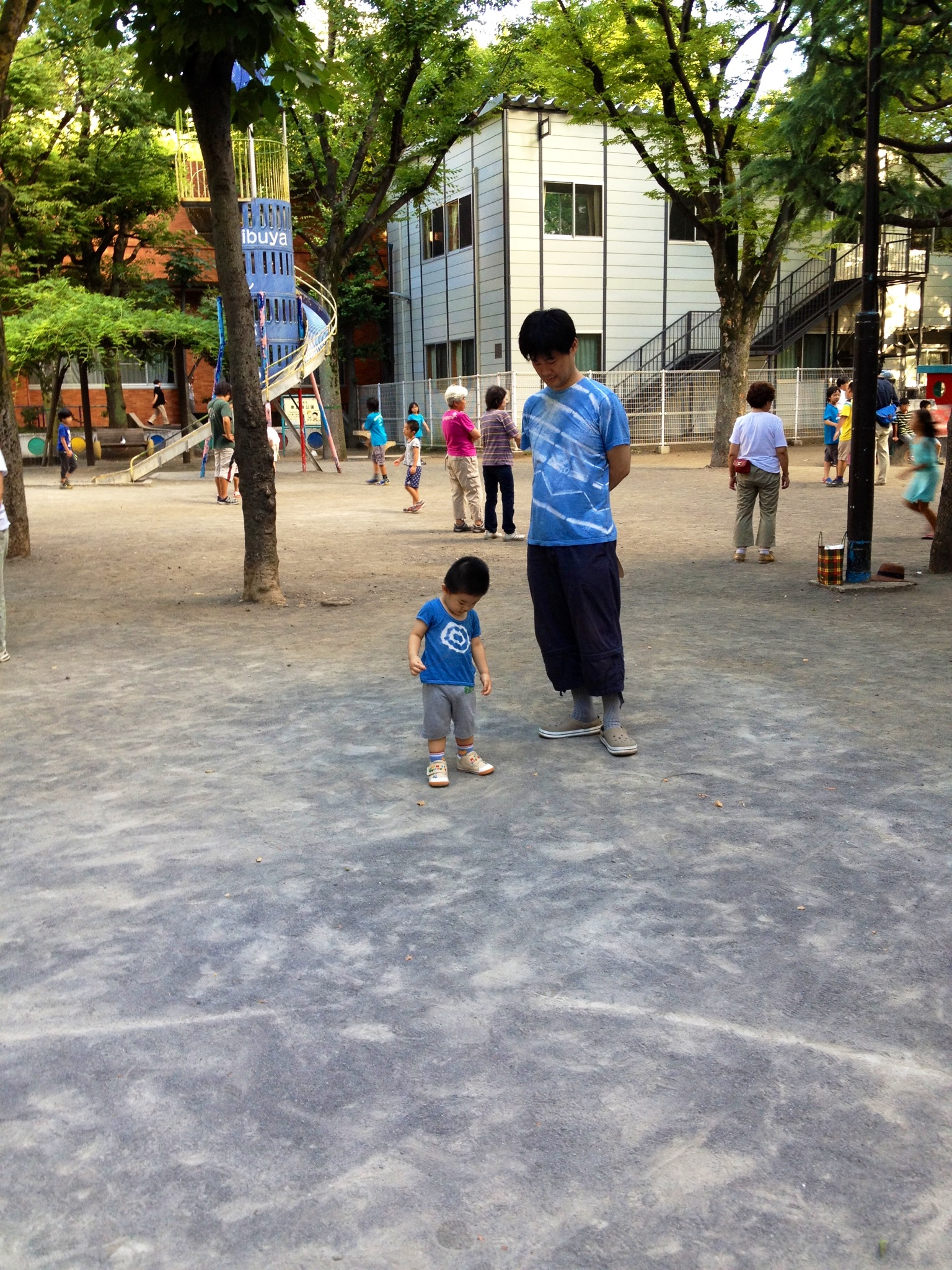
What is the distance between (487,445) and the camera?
13250 mm

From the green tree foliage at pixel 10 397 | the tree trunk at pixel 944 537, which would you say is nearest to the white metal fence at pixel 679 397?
the green tree foliage at pixel 10 397

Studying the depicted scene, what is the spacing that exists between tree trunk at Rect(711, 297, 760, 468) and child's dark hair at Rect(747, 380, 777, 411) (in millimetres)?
13426

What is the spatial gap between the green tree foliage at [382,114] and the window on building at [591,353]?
6124mm

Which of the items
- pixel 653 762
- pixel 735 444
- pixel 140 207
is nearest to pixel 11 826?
pixel 653 762

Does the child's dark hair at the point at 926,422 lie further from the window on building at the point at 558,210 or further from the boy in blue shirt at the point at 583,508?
the window on building at the point at 558,210

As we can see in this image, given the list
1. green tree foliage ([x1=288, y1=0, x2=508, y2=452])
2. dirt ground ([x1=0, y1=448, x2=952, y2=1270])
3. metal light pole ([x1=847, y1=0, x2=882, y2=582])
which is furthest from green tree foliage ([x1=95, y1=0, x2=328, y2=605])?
green tree foliage ([x1=288, y1=0, x2=508, y2=452])

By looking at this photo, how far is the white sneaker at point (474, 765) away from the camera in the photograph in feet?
17.6

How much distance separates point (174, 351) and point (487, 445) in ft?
92.7

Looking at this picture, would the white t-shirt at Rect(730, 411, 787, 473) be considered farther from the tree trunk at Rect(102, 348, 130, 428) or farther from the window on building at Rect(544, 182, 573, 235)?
the tree trunk at Rect(102, 348, 130, 428)

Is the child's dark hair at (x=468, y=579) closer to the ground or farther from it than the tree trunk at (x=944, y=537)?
farther from it

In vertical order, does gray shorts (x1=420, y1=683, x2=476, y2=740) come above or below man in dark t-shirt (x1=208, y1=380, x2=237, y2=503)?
below

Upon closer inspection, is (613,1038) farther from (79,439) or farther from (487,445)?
(79,439)

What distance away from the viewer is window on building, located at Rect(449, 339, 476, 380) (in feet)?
118

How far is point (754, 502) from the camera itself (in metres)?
11.4
